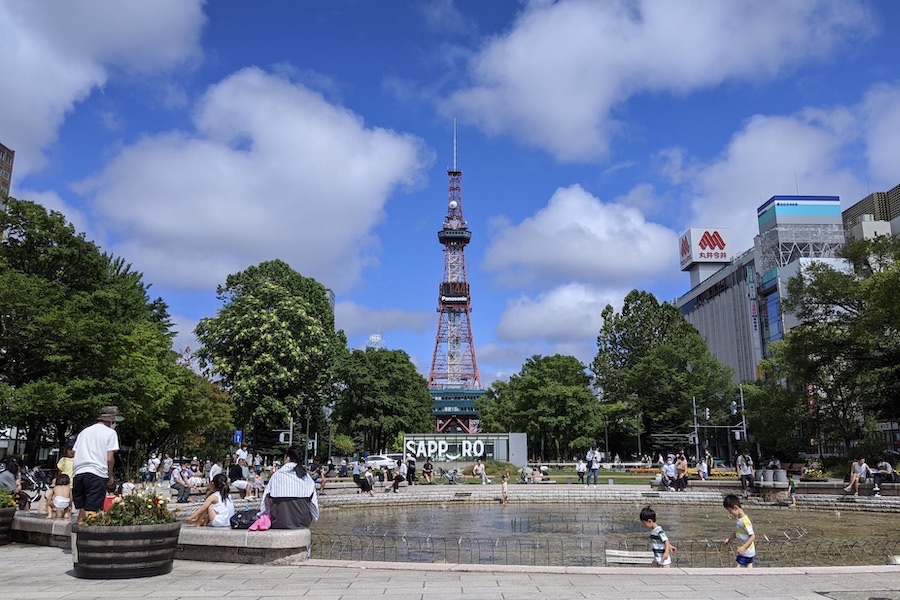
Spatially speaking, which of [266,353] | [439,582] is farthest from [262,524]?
[266,353]

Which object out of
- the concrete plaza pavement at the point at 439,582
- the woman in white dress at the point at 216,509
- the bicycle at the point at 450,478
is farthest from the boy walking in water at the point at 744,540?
the bicycle at the point at 450,478

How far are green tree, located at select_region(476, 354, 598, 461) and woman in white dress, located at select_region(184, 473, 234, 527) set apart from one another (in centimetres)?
5461

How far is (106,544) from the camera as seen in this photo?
8.04 m

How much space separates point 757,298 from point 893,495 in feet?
228

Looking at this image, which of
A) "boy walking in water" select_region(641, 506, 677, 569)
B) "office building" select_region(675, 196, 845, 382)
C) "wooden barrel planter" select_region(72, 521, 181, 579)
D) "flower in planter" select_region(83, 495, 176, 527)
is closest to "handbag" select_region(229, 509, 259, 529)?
"flower in planter" select_region(83, 495, 176, 527)

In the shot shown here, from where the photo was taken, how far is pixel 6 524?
36.3 ft

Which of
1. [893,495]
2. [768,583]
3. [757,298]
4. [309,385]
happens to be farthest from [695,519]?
[757,298]

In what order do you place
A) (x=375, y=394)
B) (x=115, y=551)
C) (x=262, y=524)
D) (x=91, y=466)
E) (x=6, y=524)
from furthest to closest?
(x=375, y=394) < (x=6, y=524) < (x=262, y=524) < (x=91, y=466) < (x=115, y=551)

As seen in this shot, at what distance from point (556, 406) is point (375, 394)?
17.4 m

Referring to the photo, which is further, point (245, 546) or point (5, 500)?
point (5, 500)

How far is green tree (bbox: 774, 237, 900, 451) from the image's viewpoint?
123ft

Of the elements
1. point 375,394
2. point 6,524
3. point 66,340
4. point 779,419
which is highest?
point 66,340

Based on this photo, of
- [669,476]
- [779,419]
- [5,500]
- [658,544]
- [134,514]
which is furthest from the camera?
[779,419]

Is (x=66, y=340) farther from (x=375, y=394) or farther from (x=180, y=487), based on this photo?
(x=375, y=394)
